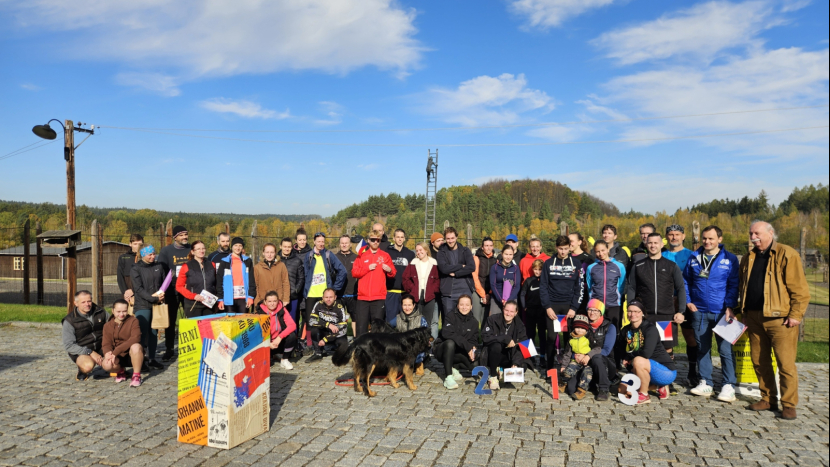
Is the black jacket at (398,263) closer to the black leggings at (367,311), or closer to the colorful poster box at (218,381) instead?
the black leggings at (367,311)

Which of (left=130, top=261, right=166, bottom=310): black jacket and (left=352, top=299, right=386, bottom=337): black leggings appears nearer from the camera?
(left=130, top=261, right=166, bottom=310): black jacket

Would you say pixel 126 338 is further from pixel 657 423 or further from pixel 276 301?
pixel 657 423

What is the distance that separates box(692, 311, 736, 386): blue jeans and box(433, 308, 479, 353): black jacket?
9.50ft

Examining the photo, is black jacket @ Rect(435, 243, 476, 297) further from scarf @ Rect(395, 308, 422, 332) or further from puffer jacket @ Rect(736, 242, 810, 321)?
puffer jacket @ Rect(736, 242, 810, 321)

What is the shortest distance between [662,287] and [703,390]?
137 cm

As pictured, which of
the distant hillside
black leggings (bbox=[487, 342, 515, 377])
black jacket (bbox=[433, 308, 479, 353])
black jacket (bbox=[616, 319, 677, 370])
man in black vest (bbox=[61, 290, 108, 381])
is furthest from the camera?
the distant hillside

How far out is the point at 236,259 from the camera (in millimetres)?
7656

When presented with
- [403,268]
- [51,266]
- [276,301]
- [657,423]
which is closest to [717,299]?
[657,423]

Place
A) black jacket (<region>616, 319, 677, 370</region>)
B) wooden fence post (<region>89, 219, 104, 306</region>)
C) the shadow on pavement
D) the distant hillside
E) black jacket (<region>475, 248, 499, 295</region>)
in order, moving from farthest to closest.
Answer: the distant hillside → wooden fence post (<region>89, 219, 104, 306</region>) → black jacket (<region>475, 248, 499, 295</region>) → the shadow on pavement → black jacket (<region>616, 319, 677, 370</region>)

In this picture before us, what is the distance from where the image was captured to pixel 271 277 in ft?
25.4

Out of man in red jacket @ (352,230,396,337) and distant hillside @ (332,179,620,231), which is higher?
Answer: distant hillside @ (332,179,620,231)

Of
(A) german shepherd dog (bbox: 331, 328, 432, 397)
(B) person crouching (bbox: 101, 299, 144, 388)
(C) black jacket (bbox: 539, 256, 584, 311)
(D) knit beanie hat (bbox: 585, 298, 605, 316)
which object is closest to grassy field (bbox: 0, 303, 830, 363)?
(C) black jacket (bbox: 539, 256, 584, 311)

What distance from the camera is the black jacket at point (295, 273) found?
314 inches

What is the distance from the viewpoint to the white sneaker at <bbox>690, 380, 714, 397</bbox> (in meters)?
6.15
